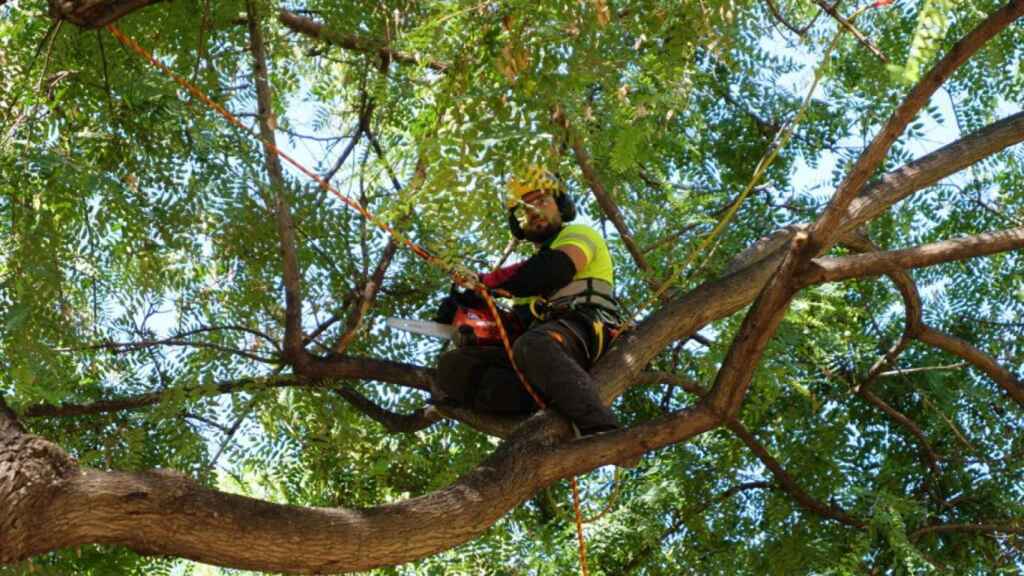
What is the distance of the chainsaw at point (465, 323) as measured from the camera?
447cm

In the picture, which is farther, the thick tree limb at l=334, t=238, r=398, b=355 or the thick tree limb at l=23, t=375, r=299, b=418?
the thick tree limb at l=334, t=238, r=398, b=355

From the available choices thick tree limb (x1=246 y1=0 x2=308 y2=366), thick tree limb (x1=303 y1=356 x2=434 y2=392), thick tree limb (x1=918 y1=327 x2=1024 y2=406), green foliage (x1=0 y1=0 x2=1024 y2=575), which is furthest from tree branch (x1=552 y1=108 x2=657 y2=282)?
thick tree limb (x1=918 y1=327 x2=1024 y2=406)

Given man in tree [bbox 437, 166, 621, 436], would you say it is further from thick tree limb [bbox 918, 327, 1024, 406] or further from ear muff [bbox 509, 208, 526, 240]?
thick tree limb [bbox 918, 327, 1024, 406]

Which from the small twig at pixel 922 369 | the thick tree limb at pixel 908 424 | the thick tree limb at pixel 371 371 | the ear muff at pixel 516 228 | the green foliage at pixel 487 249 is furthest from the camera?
the thick tree limb at pixel 908 424

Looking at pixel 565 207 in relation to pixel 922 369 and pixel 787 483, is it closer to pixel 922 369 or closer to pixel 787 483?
pixel 787 483

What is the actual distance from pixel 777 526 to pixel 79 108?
339 centimetres

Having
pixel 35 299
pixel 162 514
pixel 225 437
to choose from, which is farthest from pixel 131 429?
pixel 162 514

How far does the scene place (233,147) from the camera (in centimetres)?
442

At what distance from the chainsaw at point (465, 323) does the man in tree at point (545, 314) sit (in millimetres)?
51

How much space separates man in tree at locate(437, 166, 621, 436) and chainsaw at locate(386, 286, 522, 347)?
51mm

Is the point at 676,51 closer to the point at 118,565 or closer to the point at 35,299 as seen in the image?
the point at 35,299

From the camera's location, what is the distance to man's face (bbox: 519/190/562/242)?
14.8ft

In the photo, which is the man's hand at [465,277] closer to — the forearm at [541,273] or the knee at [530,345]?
the knee at [530,345]

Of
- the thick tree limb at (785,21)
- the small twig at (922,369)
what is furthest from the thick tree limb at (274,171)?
the small twig at (922,369)
